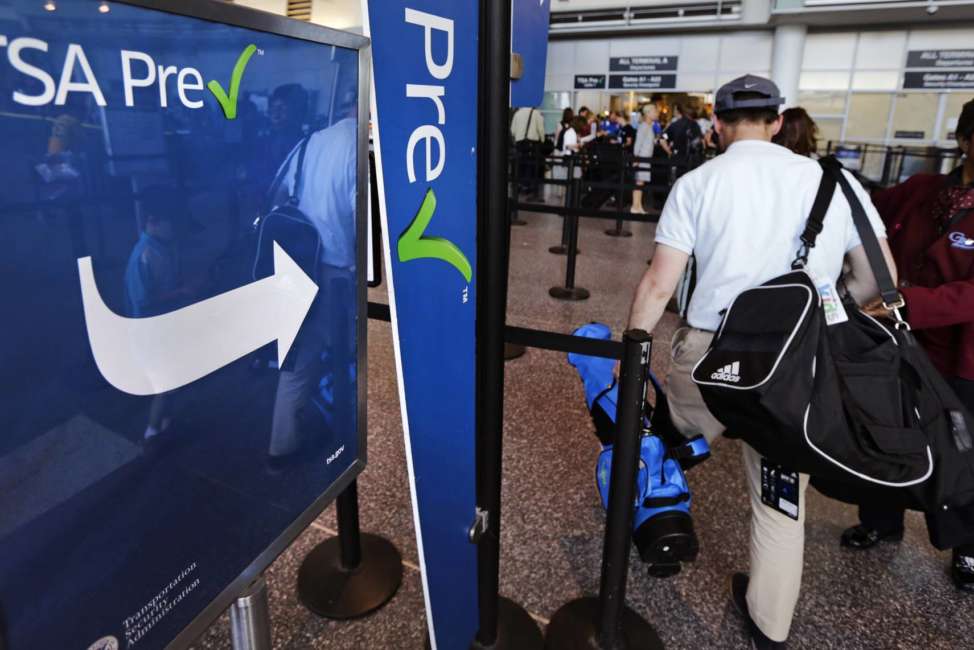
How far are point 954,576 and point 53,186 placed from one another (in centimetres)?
299

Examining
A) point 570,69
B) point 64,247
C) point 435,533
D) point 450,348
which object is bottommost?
point 435,533

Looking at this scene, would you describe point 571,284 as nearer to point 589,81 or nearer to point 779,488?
point 779,488

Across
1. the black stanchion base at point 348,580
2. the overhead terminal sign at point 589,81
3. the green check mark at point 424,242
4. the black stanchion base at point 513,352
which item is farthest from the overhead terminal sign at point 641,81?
the green check mark at point 424,242

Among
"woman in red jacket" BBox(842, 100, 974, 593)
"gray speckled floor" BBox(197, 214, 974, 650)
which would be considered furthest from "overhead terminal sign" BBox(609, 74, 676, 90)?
"woman in red jacket" BBox(842, 100, 974, 593)

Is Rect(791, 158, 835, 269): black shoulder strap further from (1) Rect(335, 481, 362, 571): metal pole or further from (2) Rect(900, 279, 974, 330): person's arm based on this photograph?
(1) Rect(335, 481, 362, 571): metal pole

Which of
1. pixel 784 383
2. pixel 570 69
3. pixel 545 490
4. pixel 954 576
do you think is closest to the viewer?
pixel 784 383

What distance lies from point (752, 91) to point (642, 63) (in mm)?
16110

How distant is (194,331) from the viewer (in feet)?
2.68

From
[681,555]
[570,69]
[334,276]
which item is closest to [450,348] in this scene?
[334,276]

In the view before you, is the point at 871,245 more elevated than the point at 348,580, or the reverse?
the point at 871,245

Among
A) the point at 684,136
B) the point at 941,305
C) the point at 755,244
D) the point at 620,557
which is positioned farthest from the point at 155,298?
the point at 684,136

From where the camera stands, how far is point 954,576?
Answer: 2.37 metres

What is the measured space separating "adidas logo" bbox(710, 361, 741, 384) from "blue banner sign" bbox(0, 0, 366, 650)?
3.66ft

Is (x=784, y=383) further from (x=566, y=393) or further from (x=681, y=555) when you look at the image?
(x=566, y=393)
